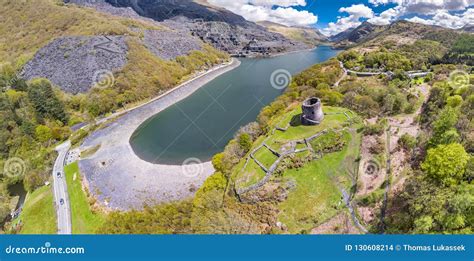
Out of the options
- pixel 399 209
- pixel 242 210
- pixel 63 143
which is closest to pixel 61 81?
pixel 63 143

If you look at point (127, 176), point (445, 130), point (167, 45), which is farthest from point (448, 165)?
point (167, 45)

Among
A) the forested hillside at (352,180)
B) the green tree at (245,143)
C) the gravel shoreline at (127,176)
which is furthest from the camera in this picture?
the green tree at (245,143)

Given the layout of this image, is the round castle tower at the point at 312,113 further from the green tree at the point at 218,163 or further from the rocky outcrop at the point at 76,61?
the rocky outcrop at the point at 76,61

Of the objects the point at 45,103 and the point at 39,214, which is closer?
the point at 39,214

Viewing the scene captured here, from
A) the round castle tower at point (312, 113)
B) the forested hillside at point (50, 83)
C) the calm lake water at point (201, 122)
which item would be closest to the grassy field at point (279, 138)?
the round castle tower at point (312, 113)

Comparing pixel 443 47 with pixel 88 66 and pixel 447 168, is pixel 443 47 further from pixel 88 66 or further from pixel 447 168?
pixel 88 66

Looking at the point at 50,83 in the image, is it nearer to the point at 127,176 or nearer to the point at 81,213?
the point at 127,176
